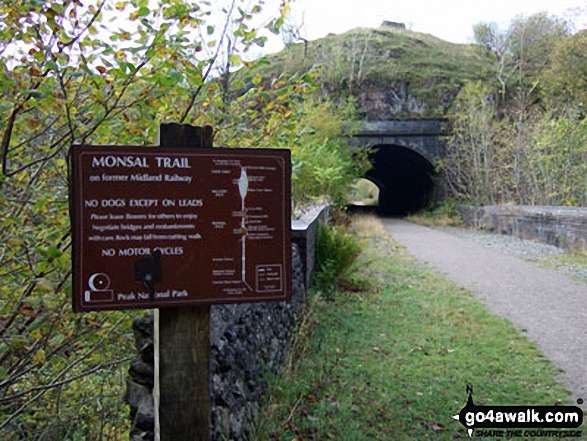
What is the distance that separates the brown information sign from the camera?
6.60 ft

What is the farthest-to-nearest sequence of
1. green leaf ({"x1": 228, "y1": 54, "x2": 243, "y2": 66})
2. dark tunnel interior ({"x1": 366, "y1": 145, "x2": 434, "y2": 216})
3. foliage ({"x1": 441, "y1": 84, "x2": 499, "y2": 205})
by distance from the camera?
dark tunnel interior ({"x1": 366, "y1": 145, "x2": 434, "y2": 216}) → foliage ({"x1": 441, "y1": 84, "x2": 499, "y2": 205}) → green leaf ({"x1": 228, "y1": 54, "x2": 243, "y2": 66})

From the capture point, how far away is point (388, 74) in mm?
29781

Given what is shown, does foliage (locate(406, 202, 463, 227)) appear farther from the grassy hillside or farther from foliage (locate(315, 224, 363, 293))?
foliage (locate(315, 224, 363, 293))

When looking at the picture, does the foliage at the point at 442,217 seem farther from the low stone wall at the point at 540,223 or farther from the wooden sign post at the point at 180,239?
the wooden sign post at the point at 180,239

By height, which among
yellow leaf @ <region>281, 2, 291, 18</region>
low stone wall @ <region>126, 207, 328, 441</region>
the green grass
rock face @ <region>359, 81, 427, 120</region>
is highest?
rock face @ <region>359, 81, 427, 120</region>

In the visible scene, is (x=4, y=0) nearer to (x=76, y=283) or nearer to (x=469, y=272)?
(x=76, y=283)

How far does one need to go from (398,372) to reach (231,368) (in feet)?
7.34

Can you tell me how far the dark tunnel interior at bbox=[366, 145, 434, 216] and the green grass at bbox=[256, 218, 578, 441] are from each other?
20.9 metres

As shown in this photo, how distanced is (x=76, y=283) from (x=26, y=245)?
3.66ft

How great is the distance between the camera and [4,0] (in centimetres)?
252

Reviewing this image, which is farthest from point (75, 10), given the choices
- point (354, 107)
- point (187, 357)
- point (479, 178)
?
point (354, 107)

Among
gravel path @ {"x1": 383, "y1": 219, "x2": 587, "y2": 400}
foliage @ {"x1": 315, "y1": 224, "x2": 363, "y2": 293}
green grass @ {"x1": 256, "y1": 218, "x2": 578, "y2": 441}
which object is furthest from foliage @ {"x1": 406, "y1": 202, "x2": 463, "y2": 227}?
green grass @ {"x1": 256, "y1": 218, "x2": 578, "y2": 441}

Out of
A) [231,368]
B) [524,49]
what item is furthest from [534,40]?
[231,368]

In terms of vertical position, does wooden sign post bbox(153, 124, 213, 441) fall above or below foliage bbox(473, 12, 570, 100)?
below
